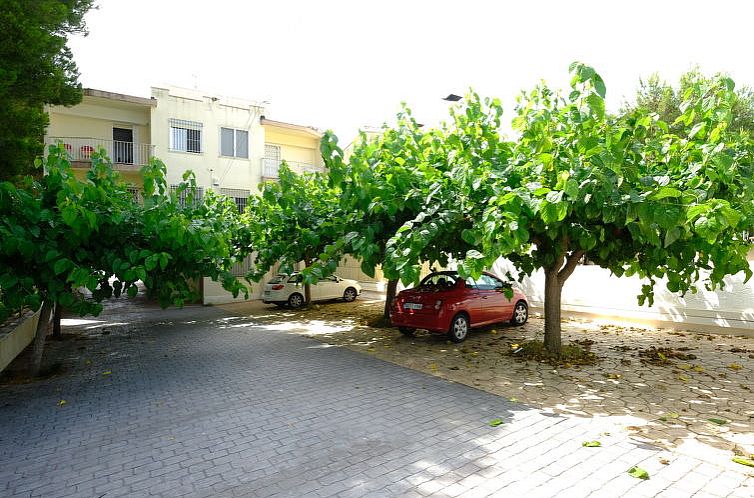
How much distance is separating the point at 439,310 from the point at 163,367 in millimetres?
5561

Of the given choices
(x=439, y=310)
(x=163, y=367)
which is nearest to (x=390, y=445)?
(x=439, y=310)

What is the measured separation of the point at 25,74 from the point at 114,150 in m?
10.7

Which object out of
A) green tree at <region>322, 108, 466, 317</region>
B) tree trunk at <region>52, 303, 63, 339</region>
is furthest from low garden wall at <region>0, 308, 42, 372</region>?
green tree at <region>322, 108, 466, 317</region>

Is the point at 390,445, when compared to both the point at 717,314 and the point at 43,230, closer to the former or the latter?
the point at 43,230

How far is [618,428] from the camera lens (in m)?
4.93

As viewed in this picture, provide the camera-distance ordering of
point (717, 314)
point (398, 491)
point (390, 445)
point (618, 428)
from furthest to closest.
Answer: point (717, 314) < point (618, 428) < point (390, 445) < point (398, 491)

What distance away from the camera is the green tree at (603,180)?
4.90 m

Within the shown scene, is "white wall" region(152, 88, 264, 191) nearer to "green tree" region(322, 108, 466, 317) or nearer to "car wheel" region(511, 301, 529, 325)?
"green tree" region(322, 108, 466, 317)

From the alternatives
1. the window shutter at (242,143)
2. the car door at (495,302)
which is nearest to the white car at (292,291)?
the car door at (495,302)

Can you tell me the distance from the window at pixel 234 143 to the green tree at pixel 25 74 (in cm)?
1032

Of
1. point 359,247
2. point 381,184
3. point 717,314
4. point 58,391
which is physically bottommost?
point 58,391

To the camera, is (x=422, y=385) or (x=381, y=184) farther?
(x=381, y=184)

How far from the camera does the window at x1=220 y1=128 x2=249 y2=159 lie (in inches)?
806

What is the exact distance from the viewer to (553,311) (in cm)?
828
